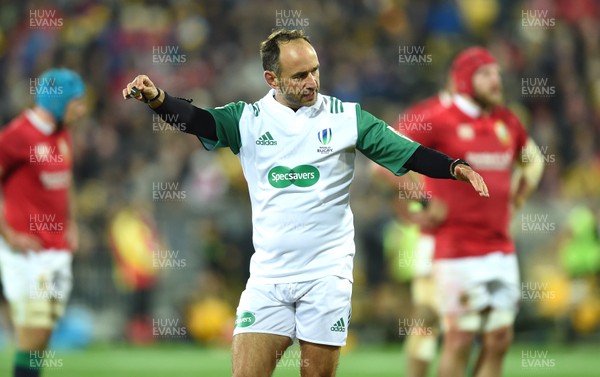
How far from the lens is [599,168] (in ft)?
54.5

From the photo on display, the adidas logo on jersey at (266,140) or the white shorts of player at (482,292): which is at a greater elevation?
the adidas logo on jersey at (266,140)

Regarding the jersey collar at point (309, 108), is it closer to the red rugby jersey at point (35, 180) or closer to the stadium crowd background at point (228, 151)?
the red rugby jersey at point (35, 180)

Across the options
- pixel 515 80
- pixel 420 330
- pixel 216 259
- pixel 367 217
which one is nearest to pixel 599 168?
pixel 515 80

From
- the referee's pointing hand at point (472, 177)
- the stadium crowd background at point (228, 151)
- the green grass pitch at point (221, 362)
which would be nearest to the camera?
the referee's pointing hand at point (472, 177)

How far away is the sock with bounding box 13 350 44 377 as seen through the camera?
8.80 m

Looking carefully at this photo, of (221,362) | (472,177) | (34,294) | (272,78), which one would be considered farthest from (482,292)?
(221,362)

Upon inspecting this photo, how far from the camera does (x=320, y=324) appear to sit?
234 inches

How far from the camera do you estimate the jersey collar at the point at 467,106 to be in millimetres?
8961

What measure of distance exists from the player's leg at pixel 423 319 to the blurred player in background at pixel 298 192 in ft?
10.3

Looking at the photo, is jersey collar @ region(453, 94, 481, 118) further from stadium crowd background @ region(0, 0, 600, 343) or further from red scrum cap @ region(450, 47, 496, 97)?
stadium crowd background @ region(0, 0, 600, 343)

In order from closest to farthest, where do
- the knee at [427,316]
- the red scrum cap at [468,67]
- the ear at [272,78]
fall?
1. the ear at [272,78]
2. the red scrum cap at [468,67]
3. the knee at [427,316]

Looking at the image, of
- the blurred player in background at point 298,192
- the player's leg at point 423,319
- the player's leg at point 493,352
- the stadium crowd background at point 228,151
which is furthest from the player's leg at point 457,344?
the stadium crowd background at point 228,151

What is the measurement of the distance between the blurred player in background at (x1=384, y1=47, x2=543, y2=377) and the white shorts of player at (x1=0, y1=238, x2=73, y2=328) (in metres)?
3.06

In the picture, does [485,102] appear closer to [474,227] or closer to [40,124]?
[474,227]
